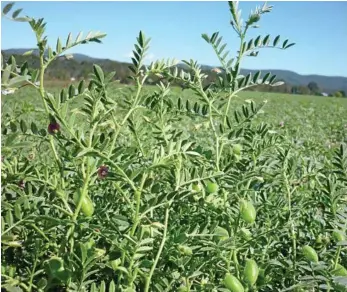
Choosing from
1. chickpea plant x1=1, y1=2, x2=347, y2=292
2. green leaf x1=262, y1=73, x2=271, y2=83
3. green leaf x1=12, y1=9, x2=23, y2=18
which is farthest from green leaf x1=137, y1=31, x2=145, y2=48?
green leaf x1=262, y1=73, x2=271, y2=83

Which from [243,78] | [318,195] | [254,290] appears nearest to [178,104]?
[243,78]

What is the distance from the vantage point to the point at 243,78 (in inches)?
48.0

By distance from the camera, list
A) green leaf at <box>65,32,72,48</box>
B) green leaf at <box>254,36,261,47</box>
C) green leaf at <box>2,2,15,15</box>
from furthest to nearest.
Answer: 1. green leaf at <box>254,36,261,47</box>
2. green leaf at <box>65,32,72,48</box>
3. green leaf at <box>2,2,15,15</box>

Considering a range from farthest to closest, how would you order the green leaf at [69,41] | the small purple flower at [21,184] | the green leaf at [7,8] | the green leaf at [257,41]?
the green leaf at [257,41], the small purple flower at [21,184], the green leaf at [69,41], the green leaf at [7,8]

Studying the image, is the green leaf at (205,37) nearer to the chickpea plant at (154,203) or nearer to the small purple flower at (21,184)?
the chickpea plant at (154,203)

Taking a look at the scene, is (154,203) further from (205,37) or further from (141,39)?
(205,37)

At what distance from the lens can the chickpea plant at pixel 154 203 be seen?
88 cm

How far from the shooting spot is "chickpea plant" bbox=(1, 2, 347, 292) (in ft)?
2.88

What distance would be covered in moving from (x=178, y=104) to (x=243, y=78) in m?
0.19

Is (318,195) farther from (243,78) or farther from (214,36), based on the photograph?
(214,36)

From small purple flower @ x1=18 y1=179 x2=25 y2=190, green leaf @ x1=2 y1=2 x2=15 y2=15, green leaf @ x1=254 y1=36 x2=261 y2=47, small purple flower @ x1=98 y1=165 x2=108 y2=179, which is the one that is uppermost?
green leaf @ x1=254 y1=36 x2=261 y2=47

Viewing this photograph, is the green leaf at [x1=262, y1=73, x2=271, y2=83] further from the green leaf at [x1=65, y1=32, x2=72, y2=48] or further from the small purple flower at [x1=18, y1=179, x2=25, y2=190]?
the small purple flower at [x1=18, y1=179, x2=25, y2=190]

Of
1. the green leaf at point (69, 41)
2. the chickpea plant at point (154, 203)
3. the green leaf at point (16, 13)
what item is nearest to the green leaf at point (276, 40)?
the chickpea plant at point (154, 203)

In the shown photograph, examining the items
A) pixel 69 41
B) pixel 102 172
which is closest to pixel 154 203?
pixel 102 172
